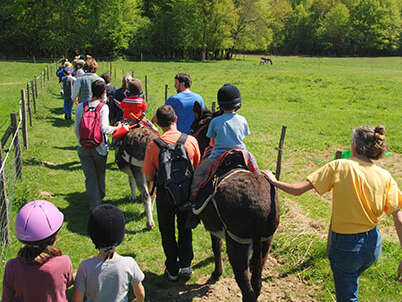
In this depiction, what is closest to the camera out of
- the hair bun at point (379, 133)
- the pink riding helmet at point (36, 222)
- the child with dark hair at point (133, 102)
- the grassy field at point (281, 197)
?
the pink riding helmet at point (36, 222)

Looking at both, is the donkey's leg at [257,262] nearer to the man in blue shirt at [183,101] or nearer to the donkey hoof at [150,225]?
the donkey hoof at [150,225]

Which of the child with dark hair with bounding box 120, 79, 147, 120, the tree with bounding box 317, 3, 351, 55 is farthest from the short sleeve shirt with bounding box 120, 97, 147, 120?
the tree with bounding box 317, 3, 351, 55

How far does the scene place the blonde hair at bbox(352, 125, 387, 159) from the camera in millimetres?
3100

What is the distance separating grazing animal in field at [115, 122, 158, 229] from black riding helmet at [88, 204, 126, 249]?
10.7 ft

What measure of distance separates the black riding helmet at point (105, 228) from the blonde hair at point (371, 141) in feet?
7.12

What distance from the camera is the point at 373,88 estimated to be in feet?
77.2

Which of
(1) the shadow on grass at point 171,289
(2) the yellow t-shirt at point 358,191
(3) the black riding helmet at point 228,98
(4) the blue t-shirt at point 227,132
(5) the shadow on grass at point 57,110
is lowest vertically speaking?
(1) the shadow on grass at point 171,289

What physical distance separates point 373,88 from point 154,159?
75.3 ft

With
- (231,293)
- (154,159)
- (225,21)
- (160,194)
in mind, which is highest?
(225,21)

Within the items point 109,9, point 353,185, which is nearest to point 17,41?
point 109,9

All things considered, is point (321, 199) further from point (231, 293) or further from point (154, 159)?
point (154, 159)

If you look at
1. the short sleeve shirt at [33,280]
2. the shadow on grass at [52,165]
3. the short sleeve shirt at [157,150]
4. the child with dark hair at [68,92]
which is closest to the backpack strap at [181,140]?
the short sleeve shirt at [157,150]

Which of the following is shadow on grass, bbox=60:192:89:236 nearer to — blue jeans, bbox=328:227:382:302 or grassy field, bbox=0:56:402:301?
grassy field, bbox=0:56:402:301

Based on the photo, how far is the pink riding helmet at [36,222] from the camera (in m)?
2.55
